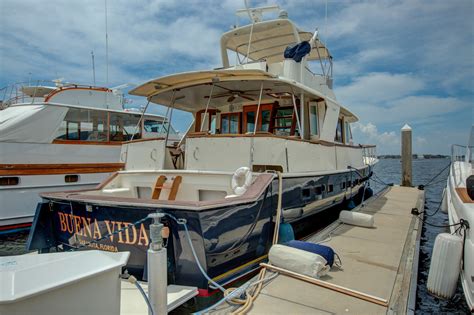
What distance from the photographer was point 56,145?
9.70m

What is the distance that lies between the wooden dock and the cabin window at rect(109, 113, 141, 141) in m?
8.35

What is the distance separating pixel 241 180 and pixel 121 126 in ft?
27.8

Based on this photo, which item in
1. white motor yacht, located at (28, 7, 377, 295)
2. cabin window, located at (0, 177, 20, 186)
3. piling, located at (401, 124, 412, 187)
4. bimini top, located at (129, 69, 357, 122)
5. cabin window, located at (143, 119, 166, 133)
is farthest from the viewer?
piling, located at (401, 124, 412, 187)

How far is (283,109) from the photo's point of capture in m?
7.29

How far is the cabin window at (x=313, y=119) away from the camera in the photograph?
23.7ft

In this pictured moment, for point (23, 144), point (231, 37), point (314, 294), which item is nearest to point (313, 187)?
point (314, 294)

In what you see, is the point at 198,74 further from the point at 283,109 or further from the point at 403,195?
the point at 403,195

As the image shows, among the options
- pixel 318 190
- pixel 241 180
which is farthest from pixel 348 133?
pixel 241 180

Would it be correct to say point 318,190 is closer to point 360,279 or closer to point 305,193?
point 305,193

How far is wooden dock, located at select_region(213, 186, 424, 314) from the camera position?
3.43 m

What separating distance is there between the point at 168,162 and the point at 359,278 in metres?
4.00

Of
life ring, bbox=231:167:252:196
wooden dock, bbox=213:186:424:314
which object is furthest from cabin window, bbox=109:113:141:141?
wooden dock, bbox=213:186:424:314

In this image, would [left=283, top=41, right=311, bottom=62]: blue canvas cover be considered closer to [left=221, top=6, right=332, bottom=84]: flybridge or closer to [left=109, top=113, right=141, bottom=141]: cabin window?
[left=221, top=6, right=332, bottom=84]: flybridge

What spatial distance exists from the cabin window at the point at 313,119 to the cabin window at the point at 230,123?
183 cm
